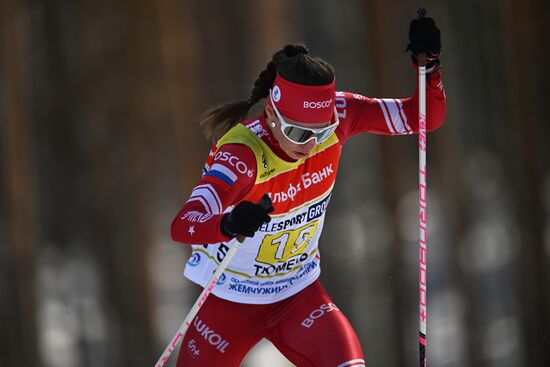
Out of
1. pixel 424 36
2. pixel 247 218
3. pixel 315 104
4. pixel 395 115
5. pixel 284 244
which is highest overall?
pixel 424 36

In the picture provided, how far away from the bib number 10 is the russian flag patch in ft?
1.28

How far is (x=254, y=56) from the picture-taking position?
5301mm

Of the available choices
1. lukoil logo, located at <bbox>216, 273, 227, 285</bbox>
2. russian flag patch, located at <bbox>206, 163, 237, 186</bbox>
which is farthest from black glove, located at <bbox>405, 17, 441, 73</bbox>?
lukoil logo, located at <bbox>216, 273, 227, 285</bbox>

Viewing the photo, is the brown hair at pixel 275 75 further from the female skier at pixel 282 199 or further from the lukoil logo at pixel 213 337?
the lukoil logo at pixel 213 337

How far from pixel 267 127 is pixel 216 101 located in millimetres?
1996

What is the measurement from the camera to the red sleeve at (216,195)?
2.95 m

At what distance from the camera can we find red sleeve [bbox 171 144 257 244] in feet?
9.67

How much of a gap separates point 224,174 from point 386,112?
857 millimetres

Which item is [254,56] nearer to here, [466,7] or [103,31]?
[103,31]

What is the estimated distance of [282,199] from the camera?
329cm

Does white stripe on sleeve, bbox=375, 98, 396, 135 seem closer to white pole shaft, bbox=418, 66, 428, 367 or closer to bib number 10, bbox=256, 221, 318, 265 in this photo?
white pole shaft, bbox=418, 66, 428, 367

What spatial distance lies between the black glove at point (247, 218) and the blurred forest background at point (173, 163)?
2405mm

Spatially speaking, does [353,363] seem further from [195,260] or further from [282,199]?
[195,260]

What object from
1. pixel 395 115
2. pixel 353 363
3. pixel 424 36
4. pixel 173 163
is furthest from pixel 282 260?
pixel 173 163
